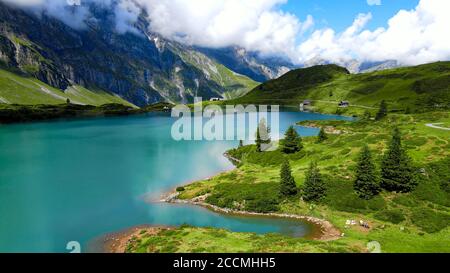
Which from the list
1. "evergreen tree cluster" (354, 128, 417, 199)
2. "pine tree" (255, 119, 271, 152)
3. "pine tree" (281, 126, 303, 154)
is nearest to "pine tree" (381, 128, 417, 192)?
"evergreen tree cluster" (354, 128, 417, 199)

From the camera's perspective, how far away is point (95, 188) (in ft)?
296

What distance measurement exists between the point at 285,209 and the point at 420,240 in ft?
79.7

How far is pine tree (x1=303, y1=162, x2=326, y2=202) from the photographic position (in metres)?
72.2

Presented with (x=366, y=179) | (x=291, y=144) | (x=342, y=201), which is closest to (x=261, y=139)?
(x=291, y=144)

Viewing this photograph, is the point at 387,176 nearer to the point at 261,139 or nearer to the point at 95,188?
the point at 261,139

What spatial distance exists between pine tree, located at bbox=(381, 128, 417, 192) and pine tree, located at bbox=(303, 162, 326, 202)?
1170cm

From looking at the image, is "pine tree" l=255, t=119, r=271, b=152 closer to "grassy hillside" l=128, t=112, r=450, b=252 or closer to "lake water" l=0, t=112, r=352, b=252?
"grassy hillside" l=128, t=112, r=450, b=252

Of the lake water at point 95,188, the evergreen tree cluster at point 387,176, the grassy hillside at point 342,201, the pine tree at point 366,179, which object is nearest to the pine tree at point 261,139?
the grassy hillside at point 342,201

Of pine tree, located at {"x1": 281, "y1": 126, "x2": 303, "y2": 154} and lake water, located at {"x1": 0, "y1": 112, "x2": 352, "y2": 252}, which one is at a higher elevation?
pine tree, located at {"x1": 281, "y1": 126, "x2": 303, "y2": 154}

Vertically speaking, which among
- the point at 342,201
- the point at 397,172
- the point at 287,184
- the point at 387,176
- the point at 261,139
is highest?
the point at 261,139

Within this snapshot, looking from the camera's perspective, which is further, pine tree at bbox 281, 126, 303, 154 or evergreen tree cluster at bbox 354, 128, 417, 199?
pine tree at bbox 281, 126, 303, 154

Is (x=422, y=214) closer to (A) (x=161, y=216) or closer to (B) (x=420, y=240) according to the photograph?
(B) (x=420, y=240)

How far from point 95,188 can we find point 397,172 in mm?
66712
